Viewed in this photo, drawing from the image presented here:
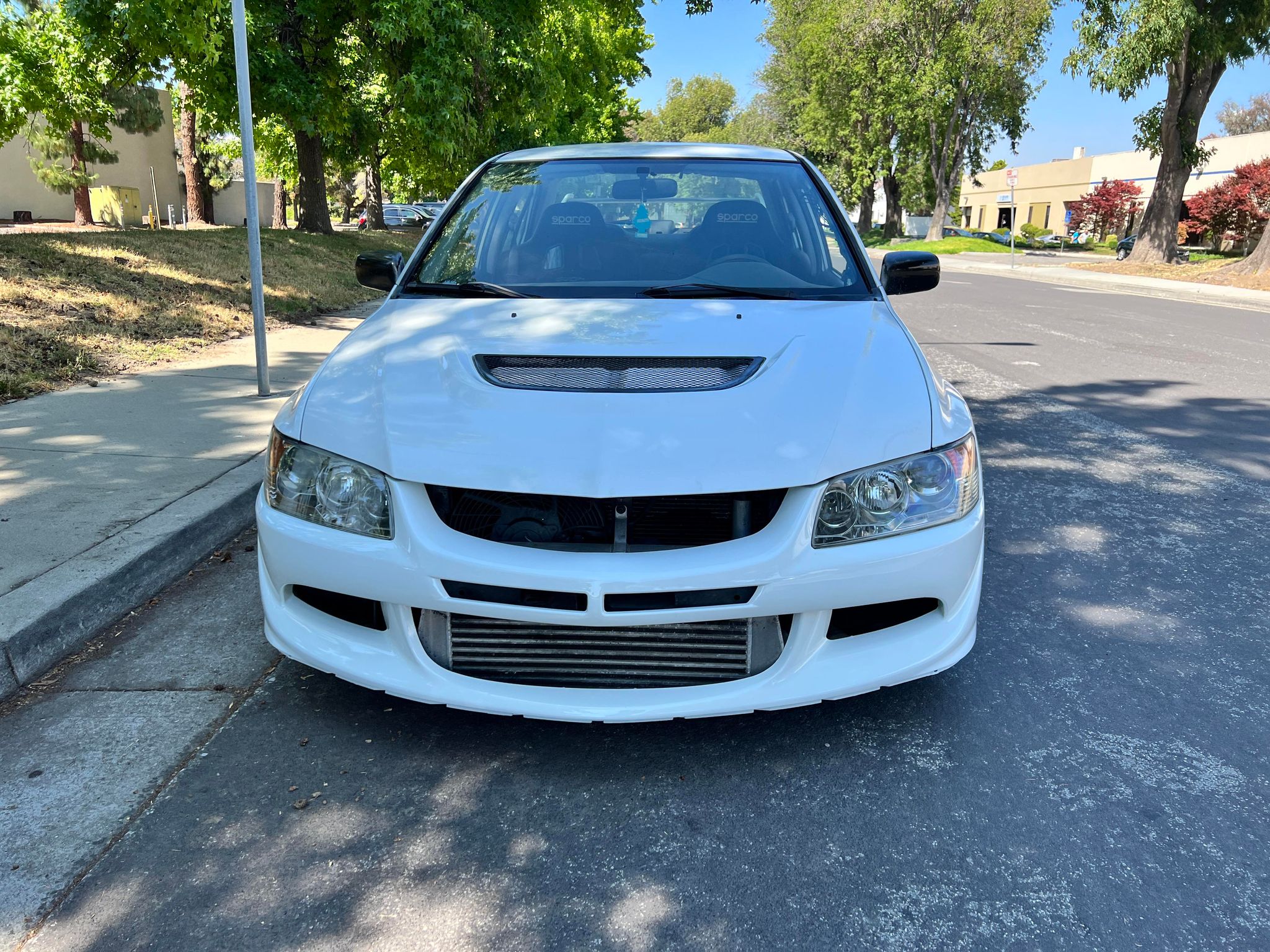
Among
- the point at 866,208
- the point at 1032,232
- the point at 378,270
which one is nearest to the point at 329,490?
the point at 378,270

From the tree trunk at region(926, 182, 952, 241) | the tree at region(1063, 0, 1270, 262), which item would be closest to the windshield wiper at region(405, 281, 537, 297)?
the tree at region(1063, 0, 1270, 262)

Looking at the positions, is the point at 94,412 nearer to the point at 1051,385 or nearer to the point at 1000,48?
the point at 1051,385

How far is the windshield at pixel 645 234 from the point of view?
347 cm

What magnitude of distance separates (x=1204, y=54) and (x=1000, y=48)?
56.5 feet

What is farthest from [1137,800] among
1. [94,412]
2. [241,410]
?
[94,412]

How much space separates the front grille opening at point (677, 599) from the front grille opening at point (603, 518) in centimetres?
12

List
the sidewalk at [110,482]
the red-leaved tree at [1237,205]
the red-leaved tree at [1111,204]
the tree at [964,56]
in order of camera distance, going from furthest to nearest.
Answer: the red-leaved tree at [1111,204]
the red-leaved tree at [1237,205]
the tree at [964,56]
the sidewalk at [110,482]

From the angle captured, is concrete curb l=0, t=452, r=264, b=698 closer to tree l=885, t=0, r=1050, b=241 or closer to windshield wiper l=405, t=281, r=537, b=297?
windshield wiper l=405, t=281, r=537, b=297

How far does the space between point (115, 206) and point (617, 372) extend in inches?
1483

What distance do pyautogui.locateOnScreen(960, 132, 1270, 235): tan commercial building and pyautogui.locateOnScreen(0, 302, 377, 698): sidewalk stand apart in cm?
5022

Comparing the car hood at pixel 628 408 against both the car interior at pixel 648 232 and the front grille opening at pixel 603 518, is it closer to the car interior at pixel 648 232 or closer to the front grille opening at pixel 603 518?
the front grille opening at pixel 603 518

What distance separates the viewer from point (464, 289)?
3477 mm

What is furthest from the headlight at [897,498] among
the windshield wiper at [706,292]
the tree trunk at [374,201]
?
the tree trunk at [374,201]

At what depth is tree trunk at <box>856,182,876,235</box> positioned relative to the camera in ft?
175
